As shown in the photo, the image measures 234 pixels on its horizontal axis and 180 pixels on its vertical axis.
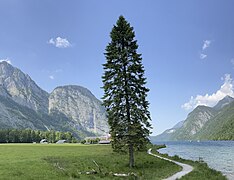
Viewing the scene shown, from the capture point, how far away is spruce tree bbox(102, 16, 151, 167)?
118 feet

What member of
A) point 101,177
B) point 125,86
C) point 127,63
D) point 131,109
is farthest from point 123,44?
point 101,177

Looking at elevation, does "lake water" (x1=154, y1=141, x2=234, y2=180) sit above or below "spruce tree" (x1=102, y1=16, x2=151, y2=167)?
below

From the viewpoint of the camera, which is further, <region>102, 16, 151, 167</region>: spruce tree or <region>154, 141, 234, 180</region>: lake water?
<region>154, 141, 234, 180</region>: lake water

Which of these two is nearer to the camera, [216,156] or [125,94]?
[125,94]

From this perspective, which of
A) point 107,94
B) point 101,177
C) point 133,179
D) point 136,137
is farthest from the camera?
point 107,94

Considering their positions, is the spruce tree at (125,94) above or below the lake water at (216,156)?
above

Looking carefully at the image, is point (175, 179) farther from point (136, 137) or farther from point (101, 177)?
point (136, 137)

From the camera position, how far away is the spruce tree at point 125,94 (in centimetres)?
3591

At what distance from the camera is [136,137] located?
3562 cm

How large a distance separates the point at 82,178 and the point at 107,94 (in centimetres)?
1400

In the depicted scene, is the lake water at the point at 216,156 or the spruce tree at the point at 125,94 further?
the lake water at the point at 216,156

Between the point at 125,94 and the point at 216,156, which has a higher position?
the point at 125,94

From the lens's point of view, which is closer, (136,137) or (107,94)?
(136,137)

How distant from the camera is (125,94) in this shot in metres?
37.0
